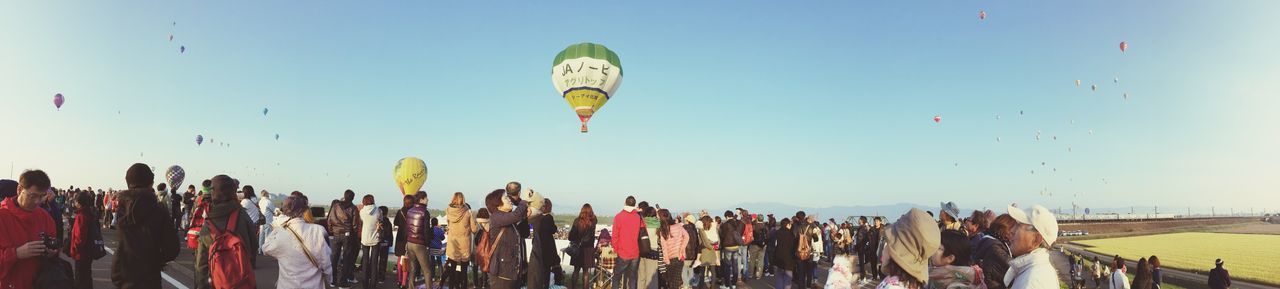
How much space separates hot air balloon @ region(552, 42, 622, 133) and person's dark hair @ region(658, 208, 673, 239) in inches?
661

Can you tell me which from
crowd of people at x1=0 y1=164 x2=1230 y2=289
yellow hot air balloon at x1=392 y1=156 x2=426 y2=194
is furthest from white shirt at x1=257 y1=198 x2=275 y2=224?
yellow hot air balloon at x1=392 y1=156 x2=426 y2=194

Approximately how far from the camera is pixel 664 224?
11.1 m

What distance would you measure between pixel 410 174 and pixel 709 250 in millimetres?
14252

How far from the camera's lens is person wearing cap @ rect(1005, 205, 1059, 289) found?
12.1 ft

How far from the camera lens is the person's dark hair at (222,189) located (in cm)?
542

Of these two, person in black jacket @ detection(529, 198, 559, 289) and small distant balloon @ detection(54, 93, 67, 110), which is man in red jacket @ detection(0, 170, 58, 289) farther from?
small distant balloon @ detection(54, 93, 67, 110)

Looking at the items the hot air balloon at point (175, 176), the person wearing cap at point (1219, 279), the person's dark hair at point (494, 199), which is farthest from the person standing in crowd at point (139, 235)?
the person wearing cap at point (1219, 279)

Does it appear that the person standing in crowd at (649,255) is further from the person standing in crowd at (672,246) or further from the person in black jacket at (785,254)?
the person in black jacket at (785,254)

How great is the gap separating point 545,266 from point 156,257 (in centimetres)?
446

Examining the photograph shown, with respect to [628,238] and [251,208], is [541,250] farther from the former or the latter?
[251,208]

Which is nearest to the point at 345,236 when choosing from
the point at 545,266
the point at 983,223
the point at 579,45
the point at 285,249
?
the point at 545,266

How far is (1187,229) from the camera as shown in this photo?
92.8 meters

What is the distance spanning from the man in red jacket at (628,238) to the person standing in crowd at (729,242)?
4015mm

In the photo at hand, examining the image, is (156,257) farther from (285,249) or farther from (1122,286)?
(1122,286)
